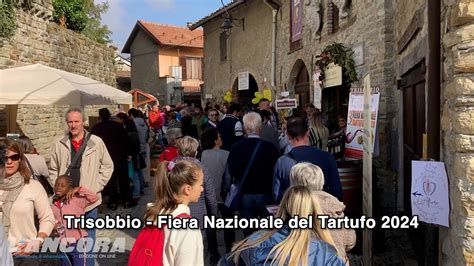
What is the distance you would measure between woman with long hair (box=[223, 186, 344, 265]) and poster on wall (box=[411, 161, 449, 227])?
4.66ft

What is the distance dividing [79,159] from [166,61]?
28.5m

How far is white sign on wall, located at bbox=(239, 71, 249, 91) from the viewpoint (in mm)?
16492

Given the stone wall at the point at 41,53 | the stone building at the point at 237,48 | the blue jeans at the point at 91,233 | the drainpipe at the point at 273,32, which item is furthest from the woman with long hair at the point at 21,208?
the stone building at the point at 237,48

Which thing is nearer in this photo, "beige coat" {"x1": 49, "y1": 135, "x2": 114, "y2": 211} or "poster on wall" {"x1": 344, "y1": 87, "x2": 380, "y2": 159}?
"beige coat" {"x1": 49, "y1": 135, "x2": 114, "y2": 211}

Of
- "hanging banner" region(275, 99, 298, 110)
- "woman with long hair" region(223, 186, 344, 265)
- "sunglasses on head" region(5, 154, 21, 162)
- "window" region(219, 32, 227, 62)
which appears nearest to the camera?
"woman with long hair" region(223, 186, 344, 265)

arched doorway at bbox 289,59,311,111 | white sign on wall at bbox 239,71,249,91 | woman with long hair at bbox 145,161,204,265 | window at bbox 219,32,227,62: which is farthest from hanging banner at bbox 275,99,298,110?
window at bbox 219,32,227,62

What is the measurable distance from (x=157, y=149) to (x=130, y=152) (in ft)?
15.8

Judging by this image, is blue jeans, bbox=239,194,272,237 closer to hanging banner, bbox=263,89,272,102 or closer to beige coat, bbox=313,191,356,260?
beige coat, bbox=313,191,356,260

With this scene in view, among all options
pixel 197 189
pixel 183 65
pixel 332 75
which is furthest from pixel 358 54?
pixel 183 65

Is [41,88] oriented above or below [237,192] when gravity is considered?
above

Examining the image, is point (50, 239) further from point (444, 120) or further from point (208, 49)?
point (208, 49)

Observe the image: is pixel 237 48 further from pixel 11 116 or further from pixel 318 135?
pixel 318 135

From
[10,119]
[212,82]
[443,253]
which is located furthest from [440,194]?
[212,82]

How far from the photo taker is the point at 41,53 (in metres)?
11.0
